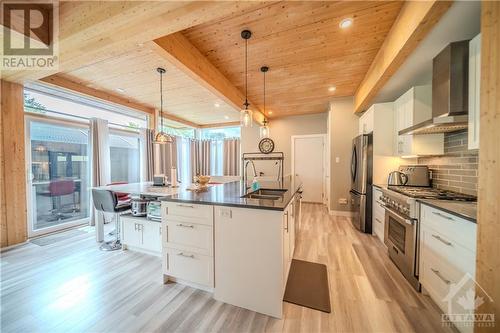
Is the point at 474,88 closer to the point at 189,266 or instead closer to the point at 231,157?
the point at 189,266

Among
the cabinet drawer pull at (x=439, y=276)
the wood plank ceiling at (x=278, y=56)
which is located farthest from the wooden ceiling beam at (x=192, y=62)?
the cabinet drawer pull at (x=439, y=276)

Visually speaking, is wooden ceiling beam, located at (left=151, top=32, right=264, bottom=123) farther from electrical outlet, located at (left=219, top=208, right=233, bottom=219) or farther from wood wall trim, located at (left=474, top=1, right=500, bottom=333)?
wood wall trim, located at (left=474, top=1, right=500, bottom=333)

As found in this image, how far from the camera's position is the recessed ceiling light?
187 cm

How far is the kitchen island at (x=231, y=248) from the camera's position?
1455 mm

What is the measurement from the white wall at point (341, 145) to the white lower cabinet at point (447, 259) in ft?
8.41

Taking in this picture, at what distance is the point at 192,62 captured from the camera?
225 centimetres

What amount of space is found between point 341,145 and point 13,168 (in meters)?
5.97

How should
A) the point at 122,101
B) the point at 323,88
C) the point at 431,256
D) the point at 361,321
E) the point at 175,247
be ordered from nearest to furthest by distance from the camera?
the point at 361,321
the point at 431,256
the point at 175,247
the point at 323,88
the point at 122,101

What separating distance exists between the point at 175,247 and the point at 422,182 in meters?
3.30

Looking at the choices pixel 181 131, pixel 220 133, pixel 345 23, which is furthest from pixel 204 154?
pixel 345 23

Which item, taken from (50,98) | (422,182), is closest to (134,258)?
(50,98)

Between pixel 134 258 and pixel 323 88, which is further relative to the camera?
pixel 323 88

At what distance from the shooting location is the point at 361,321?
143cm

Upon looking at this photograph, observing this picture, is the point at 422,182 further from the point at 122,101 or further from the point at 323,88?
the point at 122,101
